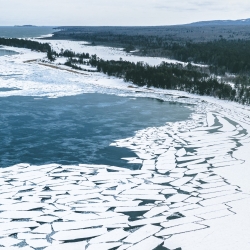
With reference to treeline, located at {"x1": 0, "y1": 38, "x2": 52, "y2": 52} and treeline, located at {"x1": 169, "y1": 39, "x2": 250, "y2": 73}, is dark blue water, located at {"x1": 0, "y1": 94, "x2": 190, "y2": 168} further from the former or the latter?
treeline, located at {"x1": 0, "y1": 38, "x2": 52, "y2": 52}

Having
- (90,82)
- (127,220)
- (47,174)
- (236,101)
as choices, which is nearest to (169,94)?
(236,101)

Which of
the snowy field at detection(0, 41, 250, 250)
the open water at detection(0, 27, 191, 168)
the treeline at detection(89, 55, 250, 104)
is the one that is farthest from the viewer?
the treeline at detection(89, 55, 250, 104)

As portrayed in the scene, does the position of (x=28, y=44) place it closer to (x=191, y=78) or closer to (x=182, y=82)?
(x=191, y=78)

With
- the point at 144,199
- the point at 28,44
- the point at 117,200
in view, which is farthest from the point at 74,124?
the point at 28,44

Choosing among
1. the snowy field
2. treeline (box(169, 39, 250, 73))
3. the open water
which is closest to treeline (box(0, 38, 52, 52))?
treeline (box(169, 39, 250, 73))

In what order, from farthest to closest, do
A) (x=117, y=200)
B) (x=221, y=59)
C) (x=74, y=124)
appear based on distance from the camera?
(x=221, y=59) < (x=74, y=124) < (x=117, y=200)

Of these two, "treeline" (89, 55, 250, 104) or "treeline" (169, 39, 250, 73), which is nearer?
"treeline" (89, 55, 250, 104)
